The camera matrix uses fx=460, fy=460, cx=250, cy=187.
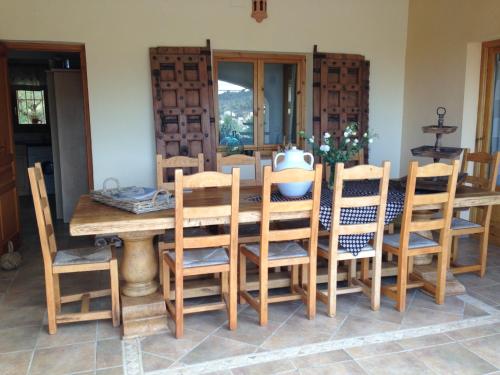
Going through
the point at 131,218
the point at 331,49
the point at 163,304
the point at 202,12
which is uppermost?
the point at 202,12

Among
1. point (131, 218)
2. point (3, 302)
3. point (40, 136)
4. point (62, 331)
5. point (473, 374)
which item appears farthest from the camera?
point (40, 136)

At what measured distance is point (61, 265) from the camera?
108 inches

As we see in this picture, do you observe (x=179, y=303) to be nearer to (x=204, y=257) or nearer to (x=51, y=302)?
(x=204, y=257)

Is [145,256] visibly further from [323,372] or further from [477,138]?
[477,138]

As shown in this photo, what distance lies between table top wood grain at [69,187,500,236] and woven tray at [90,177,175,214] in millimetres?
38

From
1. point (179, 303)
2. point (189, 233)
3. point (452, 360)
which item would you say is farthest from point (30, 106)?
point (452, 360)

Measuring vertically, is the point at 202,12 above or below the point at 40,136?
above

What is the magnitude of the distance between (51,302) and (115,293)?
369 mm

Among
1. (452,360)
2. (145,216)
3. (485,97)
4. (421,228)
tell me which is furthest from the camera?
(485,97)

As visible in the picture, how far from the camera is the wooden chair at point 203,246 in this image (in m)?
2.57

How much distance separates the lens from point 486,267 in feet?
13.2

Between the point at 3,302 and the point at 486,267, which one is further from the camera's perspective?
the point at 486,267

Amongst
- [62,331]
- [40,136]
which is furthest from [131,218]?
[40,136]

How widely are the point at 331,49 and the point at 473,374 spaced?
12.9ft
